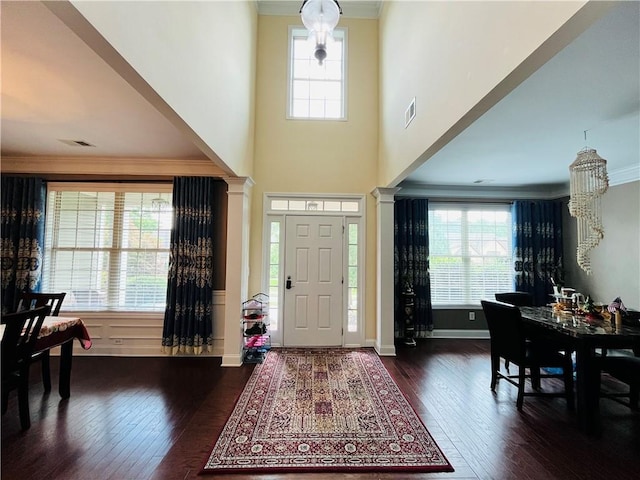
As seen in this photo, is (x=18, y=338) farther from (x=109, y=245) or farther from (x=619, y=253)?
(x=619, y=253)

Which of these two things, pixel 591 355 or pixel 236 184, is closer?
pixel 591 355

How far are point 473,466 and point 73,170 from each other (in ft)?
17.3

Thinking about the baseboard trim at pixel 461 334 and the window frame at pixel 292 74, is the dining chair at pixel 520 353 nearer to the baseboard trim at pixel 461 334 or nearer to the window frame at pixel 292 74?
the baseboard trim at pixel 461 334

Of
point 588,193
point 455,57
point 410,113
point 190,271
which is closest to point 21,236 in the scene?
point 190,271

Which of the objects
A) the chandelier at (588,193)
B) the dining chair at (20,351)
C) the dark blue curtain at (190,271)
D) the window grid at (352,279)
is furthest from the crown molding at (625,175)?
the dining chair at (20,351)

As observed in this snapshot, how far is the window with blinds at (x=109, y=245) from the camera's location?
4.02 metres

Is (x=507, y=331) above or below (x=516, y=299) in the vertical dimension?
below

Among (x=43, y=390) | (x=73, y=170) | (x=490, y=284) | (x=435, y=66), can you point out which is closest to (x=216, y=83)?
(x=435, y=66)

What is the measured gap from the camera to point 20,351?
223 cm

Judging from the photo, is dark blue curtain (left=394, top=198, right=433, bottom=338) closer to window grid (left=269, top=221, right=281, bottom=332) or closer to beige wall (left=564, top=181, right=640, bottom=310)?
window grid (left=269, top=221, right=281, bottom=332)

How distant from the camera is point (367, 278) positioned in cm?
447

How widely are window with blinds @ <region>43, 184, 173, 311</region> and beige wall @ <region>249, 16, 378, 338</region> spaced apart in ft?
4.23

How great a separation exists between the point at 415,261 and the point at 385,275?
0.92 meters

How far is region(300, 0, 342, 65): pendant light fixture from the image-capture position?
101 inches
